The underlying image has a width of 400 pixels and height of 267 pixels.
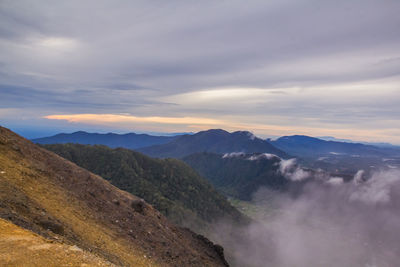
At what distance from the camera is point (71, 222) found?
927 inches

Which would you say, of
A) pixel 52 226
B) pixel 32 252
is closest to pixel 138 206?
pixel 52 226

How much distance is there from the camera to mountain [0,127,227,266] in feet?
47.6

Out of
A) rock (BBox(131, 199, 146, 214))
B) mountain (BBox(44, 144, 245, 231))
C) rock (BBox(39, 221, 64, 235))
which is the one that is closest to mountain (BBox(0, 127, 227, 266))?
rock (BBox(39, 221, 64, 235))

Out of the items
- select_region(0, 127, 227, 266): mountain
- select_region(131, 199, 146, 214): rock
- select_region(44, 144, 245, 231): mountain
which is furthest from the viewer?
select_region(44, 144, 245, 231): mountain

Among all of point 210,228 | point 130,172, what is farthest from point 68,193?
point 210,228

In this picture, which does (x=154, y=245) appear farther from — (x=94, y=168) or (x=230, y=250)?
(x=94, y=168)

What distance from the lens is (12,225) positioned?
15656 millimetres

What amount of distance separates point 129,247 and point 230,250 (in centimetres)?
15501

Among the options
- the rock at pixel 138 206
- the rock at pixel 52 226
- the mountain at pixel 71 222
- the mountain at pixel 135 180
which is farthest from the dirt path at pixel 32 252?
the mountain at pixel 135 180

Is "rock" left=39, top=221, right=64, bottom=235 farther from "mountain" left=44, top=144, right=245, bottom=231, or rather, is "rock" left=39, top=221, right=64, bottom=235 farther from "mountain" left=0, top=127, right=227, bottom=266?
"mountain" left=44, top=144, right=245, bottom=231

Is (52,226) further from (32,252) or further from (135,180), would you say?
(135,180)

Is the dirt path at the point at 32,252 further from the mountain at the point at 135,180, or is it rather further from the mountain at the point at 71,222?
the mountain at the point at 135,180

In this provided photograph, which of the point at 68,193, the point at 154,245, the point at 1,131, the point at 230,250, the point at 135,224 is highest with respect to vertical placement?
the point at 1,131

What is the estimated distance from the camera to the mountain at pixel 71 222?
14.5m
